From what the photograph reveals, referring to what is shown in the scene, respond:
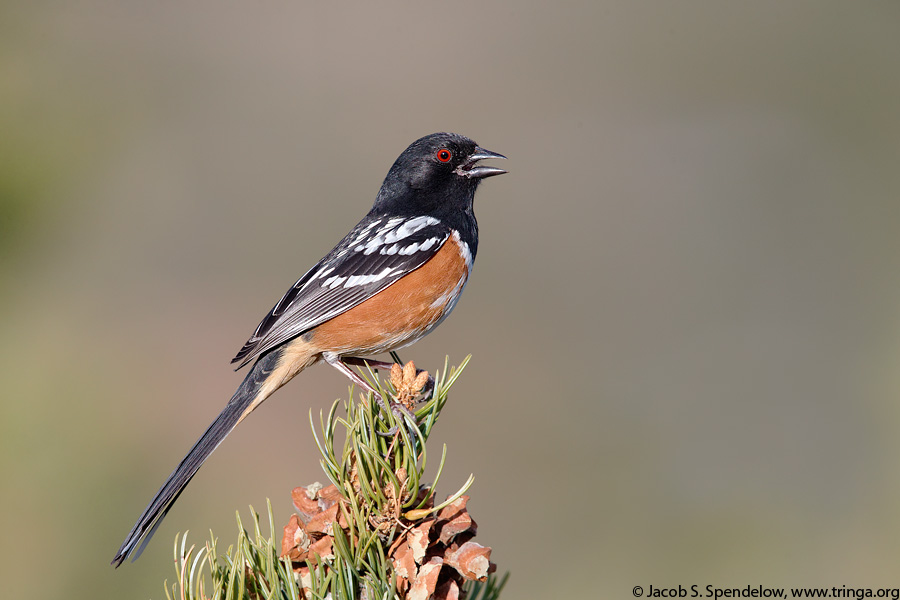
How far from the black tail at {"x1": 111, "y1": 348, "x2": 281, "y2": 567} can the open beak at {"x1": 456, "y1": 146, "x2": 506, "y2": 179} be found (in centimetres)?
101

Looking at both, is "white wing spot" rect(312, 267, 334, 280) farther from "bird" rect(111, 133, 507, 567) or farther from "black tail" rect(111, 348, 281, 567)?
"black tail" rect(111, 348, 281, 567)

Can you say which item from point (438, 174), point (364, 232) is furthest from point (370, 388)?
point (438, 174)

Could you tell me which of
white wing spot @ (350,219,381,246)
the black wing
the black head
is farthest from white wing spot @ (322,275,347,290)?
the black head

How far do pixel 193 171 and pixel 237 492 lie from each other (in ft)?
11.5

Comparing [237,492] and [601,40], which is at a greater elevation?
[601,40]

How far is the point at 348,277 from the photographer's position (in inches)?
98.2

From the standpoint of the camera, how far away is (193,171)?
5867mm

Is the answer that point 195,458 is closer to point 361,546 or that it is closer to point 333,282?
point 333,282

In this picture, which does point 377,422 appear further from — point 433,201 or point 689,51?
point 689,51

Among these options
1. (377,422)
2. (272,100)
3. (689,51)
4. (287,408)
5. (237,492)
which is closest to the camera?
(377,422)

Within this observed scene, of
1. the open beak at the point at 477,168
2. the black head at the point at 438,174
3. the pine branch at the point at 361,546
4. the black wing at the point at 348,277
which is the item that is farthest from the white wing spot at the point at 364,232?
the pine branch at the point at 361,546

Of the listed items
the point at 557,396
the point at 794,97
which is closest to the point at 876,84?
the point at 794,97

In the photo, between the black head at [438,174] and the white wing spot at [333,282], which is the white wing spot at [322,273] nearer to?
the white wing spot at [333,282]

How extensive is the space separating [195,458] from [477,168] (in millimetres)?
1513
